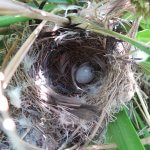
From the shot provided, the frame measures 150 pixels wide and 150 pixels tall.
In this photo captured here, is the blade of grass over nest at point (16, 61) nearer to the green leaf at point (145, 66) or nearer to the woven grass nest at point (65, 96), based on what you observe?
the woven grass nest at point (65, 96)

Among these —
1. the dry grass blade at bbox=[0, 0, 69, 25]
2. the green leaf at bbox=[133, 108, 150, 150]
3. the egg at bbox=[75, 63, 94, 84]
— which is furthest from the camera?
the egg at bbox=[75, 63, 94, 84]

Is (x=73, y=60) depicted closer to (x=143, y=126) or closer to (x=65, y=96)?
(x=65, y=96)

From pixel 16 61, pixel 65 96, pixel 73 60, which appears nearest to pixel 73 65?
pixel 73 60

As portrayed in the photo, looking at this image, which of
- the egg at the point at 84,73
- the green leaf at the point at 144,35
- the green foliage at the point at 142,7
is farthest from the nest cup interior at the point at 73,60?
the green foliage at the point at 142,7

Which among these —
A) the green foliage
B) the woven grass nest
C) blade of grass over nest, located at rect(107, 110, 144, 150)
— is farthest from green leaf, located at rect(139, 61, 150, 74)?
the green foliage

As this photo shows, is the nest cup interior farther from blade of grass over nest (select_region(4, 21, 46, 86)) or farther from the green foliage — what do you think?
the green foliage

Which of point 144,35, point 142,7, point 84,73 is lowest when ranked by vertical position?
point 84,73
